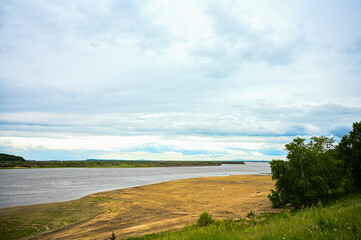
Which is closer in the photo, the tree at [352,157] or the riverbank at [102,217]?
the riverbank at [102,217]

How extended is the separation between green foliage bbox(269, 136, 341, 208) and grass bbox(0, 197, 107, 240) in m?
23.1

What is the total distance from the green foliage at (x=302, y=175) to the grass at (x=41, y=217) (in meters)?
23.1

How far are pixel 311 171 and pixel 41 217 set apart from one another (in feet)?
104

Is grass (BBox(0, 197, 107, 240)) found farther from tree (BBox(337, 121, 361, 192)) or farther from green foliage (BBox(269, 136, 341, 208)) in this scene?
tree (BBox(337, 121, 361, 192))

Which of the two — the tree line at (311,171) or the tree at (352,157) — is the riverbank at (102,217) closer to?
the tree line at (311,171)

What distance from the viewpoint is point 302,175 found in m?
24.7

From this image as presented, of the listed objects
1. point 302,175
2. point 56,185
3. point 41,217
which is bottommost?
point 56,185

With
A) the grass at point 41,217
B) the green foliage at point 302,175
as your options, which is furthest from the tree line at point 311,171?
the grass at point 41,217

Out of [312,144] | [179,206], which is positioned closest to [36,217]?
[179,206]

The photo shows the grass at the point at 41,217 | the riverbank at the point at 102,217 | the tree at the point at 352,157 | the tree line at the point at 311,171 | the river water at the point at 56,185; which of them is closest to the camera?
the riverbank at the point at 102,217

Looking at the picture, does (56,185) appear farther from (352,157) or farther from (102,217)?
(352,157)

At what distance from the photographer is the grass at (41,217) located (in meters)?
22.2

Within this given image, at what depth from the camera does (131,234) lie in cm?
1858

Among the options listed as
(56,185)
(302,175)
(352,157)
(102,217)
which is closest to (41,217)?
(102,217)
